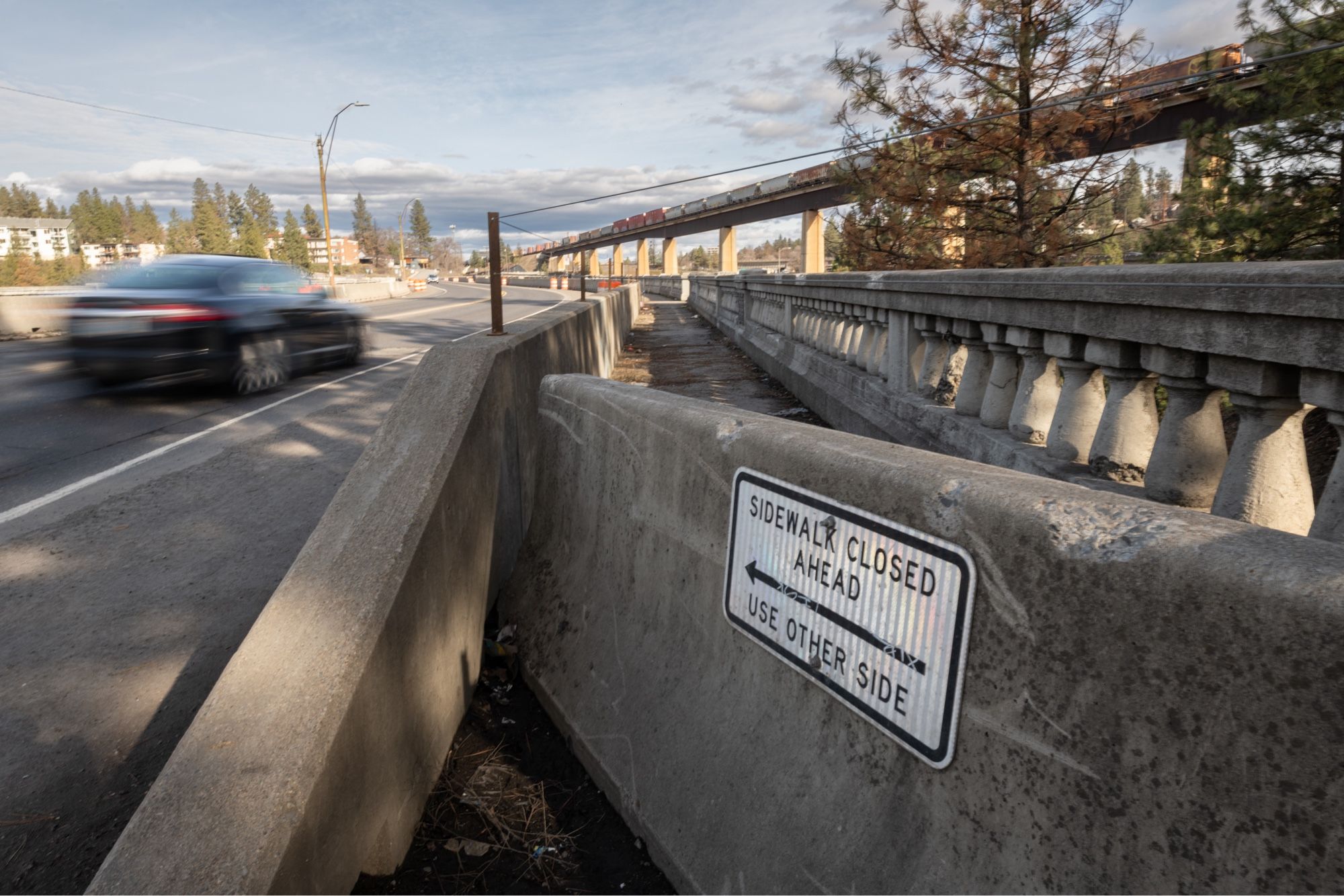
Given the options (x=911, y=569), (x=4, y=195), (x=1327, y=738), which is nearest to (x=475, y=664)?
(x=911, y=569)

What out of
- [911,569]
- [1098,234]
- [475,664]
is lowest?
[475,664]

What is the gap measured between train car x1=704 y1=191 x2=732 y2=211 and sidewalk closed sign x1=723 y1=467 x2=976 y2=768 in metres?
52.6

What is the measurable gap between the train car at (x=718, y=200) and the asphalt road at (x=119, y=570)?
46221 millimetres

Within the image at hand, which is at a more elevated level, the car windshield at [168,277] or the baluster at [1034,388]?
the car windshield at [168,277]

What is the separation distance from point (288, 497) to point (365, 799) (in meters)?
4.23

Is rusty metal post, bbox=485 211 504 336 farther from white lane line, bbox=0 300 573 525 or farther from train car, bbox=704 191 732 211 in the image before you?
train car, bbox=704 191 732 211

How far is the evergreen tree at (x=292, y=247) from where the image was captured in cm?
12938

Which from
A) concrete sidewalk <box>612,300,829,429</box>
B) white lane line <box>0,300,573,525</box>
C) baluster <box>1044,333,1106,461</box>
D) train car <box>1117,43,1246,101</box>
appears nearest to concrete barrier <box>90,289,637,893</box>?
white lane line <box>0,300,573,525</box>

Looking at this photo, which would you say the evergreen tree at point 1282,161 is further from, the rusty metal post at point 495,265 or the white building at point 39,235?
the white building at point 39,235

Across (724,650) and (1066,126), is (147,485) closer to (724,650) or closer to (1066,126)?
(724,650)

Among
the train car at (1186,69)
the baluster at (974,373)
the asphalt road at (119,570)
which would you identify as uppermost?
the train car at (1186,69)

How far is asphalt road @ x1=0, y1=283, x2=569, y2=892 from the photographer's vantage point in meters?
2.95

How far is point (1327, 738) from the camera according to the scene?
119 cm

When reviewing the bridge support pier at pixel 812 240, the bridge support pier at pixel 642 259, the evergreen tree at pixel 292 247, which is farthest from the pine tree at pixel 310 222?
the bridge support pier at pixel 812 240
